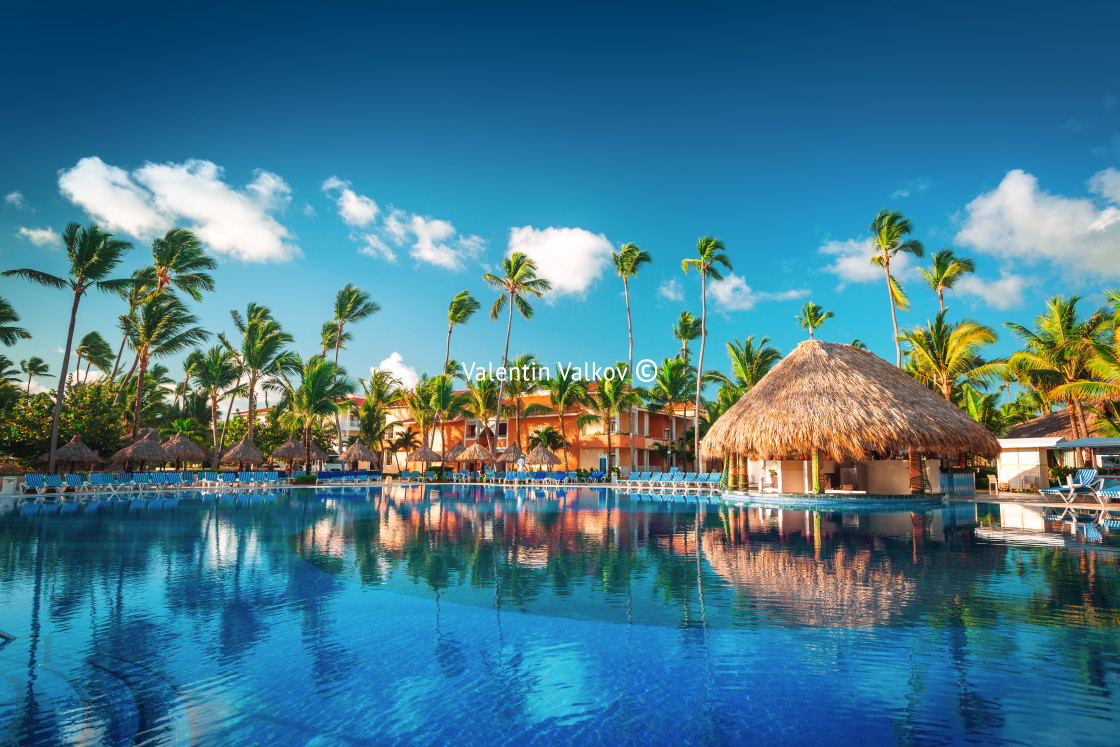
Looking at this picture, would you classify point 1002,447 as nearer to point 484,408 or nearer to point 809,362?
point 809,362

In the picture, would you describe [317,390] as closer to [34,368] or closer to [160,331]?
[160,331]

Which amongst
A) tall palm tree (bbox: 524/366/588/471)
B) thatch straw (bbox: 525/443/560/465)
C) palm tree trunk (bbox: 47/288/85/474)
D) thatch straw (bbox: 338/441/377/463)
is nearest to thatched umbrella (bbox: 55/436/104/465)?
palm tree trunk (bbox: 47/288/85/474)

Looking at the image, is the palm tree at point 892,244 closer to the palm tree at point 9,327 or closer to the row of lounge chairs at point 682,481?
the row of lounge chairs at point 682,481

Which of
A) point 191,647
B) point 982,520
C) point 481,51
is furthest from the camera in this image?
point 481,51

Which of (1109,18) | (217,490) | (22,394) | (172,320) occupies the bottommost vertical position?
(217,490)

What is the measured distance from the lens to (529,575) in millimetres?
6902

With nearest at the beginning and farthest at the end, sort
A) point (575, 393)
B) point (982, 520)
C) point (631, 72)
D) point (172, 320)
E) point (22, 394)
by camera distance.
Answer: point (982, 520)
point (631, 72)
point (22, 394)
point (172, 320)
point (575, 393)

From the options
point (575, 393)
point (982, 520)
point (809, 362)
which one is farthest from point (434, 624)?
point (575, 393)

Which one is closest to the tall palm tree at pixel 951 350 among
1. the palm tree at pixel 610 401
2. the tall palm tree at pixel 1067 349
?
the tall palm tree at pixel 1067 349

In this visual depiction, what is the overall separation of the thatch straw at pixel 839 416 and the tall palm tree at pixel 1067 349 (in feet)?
14.0

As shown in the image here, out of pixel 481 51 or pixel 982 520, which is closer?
pixel 982 520

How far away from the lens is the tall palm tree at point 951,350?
73.2 feet

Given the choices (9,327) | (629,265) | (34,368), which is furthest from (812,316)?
(34,368)

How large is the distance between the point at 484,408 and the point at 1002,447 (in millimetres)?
25789
